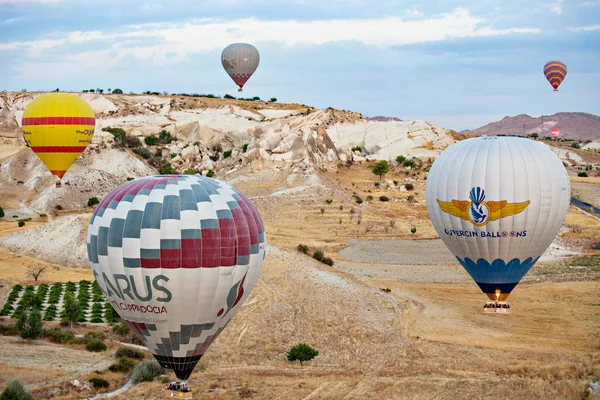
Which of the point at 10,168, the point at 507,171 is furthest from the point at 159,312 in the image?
the point at 10,168

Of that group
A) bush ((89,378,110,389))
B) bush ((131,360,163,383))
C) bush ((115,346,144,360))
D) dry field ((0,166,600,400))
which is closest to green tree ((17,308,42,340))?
dry field ((0,166,600,400))

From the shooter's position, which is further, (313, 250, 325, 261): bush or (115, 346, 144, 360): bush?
(313, 250, 325, 261): bush

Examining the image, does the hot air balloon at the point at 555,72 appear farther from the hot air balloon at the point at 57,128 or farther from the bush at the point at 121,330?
the bush at the point at 121,330

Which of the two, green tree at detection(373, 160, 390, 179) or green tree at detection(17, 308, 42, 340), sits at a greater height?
green tree at detection(373, 160, 390, 179)

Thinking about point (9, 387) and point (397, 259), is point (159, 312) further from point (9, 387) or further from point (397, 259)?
point (397, 259)

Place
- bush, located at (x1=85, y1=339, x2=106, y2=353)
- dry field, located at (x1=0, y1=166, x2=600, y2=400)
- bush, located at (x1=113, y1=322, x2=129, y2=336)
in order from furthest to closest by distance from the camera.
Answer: bush, located at (x1=113, y1=322, x2=129, y2=336) → bush, located at (x1=85, y1=339, x2=106, y2=353) → dry field, located at (x1=0, y1=166, x2=600, y2=400)

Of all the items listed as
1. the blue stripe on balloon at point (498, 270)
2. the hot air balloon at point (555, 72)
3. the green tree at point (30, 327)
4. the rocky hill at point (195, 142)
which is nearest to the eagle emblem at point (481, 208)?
the blue stripe on balloon at point (498, 270)

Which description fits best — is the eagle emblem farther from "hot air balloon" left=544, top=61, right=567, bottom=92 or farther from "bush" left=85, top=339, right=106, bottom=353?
"hot air balloon" left=544, top=61, right=567, bottom=92
